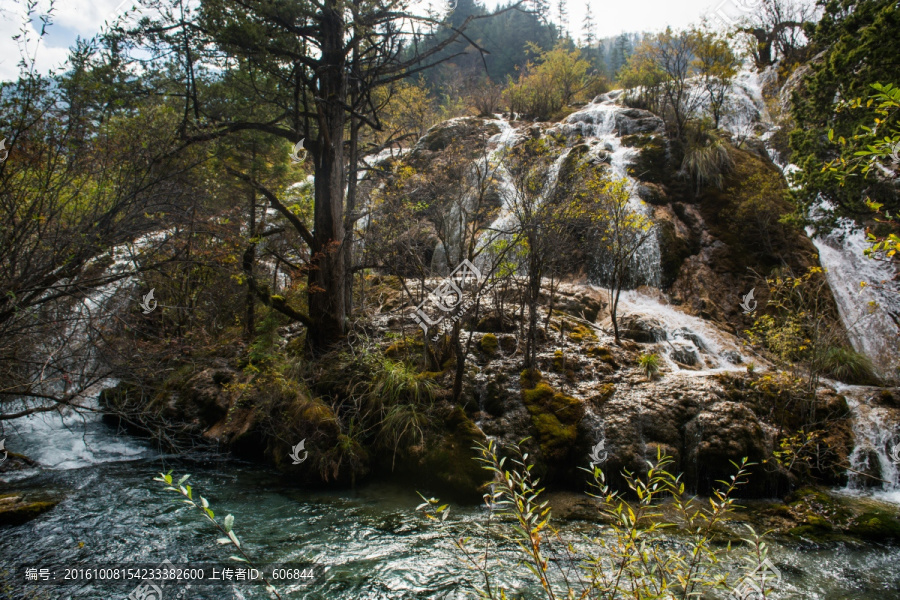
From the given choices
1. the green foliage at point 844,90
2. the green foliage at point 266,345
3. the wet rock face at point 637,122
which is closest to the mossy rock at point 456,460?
the green foliage at point 266,345

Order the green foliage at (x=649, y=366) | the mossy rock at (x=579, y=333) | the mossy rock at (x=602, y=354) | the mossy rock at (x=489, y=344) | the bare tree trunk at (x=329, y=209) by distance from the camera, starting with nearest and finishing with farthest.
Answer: the green foliage at (x=649, y=366), the bare tree trunk at (x=329, y=209), the mossy rock at (x=602, y=354), the mossy rock at (x=489, y=344), the mossy rock at (x=579, y=333)

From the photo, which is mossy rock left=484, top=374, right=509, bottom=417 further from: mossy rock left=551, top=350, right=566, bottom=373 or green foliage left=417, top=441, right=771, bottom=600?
mossy rock left=551, top=350, right=566, bottom=373

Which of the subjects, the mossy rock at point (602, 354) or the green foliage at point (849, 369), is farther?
the green foliage at point (849, 369)

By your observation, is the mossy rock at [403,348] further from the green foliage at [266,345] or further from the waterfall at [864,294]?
the waterfall at [864,294]

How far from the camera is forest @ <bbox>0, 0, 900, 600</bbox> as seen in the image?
3.66m

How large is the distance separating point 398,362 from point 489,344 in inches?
71.4

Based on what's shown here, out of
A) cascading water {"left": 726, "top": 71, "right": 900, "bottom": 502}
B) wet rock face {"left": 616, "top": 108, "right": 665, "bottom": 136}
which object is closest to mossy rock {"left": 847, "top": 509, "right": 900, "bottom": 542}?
cascading water {"left": 726, "top": 71, "right": 900, "bottom": 502}

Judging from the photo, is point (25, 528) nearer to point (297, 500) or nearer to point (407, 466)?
point (297, 500)

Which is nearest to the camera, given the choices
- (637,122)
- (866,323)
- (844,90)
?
(844,90)

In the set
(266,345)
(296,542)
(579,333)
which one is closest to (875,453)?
(579,333)

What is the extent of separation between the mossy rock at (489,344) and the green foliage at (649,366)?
2527mm

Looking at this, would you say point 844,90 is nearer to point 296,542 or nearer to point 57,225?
point 296,542

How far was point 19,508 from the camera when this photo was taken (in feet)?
15.3

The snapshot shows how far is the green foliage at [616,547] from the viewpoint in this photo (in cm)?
178
